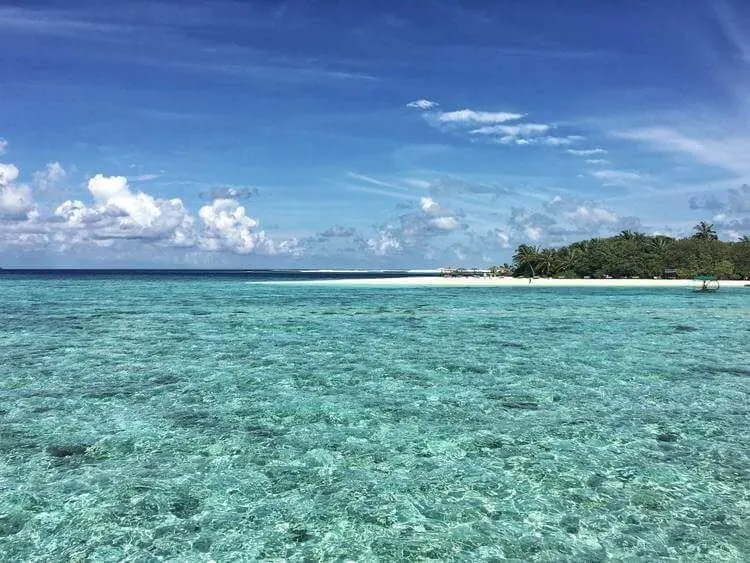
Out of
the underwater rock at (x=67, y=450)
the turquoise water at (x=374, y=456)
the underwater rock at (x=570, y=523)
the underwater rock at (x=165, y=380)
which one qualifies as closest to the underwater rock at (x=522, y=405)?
the turquoise water at (x=374, y=456)

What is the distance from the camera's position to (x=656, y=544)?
22.4 ft

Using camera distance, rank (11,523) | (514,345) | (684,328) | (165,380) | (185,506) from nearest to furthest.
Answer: (11,523) < (185,506) < (165,380) < (514,345) < (684,328)

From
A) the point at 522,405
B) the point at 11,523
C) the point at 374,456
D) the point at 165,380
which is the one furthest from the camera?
the point at 165,380

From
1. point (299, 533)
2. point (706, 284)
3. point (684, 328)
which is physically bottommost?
point (299, 533)

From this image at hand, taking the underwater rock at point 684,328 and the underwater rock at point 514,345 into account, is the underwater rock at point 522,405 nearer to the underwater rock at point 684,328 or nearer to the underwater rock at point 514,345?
the underwater rock at point 514,345

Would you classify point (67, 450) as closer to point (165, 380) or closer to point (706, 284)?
point (165, 380)

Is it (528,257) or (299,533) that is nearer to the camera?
(299,533)

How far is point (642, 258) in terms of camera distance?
4648 inches

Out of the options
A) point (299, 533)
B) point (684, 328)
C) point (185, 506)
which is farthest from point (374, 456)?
point (684, 328)

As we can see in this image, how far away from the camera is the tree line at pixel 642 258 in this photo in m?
111

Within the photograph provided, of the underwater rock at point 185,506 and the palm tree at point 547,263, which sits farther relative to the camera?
the palm tree at point 547,263

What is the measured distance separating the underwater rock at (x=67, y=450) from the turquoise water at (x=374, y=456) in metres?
0.05

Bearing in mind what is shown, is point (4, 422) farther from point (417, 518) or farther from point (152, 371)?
point (417, 518)

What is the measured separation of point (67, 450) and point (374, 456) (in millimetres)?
5855
